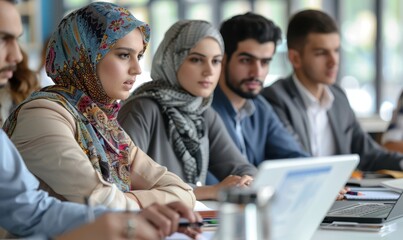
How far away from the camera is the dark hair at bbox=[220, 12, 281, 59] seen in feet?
10.1

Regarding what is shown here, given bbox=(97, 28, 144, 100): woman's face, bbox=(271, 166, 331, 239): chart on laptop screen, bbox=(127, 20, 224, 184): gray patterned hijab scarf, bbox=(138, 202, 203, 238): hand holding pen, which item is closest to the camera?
bbox=(271, 166, 331, 239): chart on laptop screen

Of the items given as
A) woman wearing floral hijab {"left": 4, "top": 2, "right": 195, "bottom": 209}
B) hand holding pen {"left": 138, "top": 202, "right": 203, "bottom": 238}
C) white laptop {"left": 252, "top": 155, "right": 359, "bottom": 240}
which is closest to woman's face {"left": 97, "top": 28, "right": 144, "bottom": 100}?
woman wearing floral hijab {"left": 4, "top": 2, "right": 195, "bottom": 209}

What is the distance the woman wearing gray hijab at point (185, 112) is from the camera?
2.52 meters

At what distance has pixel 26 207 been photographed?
1411 millimetres

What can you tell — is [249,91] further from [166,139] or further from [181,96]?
[166,139]

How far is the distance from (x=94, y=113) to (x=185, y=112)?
786mm

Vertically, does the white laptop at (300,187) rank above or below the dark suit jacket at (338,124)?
above

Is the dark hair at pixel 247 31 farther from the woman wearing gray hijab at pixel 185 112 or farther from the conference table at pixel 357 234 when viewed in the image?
the conference table at pixel 357 234

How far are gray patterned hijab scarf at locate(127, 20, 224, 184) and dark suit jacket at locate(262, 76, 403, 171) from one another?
0.80 meters

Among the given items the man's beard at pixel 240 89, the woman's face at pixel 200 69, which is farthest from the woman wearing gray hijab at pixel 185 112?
the man's beard at pixel 240 89

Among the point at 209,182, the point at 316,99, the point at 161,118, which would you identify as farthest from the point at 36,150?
the point at 316,99

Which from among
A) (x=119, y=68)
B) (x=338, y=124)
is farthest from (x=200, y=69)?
(x=338, y=124)

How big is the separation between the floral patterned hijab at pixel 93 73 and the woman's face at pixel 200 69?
68 cm

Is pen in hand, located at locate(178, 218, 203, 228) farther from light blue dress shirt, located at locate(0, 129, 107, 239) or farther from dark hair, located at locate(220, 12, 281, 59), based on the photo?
dark hair, located at locate(220, 12, 281, 59)
